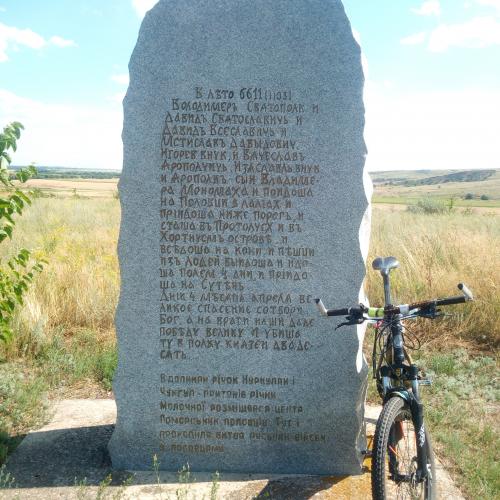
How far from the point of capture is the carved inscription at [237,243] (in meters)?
3.22

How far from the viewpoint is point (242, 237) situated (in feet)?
10.7

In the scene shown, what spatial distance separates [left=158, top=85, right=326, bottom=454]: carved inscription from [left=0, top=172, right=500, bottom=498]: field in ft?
3.51

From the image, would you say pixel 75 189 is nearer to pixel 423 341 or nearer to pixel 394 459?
pixel 423 341

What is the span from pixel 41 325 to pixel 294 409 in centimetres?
315

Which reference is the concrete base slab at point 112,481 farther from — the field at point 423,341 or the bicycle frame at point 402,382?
the bicycle frame at point 402,382

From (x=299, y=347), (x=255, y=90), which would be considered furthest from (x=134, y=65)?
(x=299, y=347)

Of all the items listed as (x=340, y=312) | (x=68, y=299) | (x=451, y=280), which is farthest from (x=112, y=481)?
(x=451, y=280)

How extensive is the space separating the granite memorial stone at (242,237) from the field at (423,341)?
2.98 ft

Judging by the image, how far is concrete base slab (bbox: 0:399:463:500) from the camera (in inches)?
119

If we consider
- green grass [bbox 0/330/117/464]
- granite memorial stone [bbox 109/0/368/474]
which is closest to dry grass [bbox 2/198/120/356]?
green grass [bbox 0/330/117/464]

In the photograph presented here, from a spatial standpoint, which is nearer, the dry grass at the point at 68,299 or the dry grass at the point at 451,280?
the dry grass at the point at 68,299

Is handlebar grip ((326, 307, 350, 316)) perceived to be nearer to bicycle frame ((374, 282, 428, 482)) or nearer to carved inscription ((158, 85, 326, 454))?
bicycle frame ((374, 282, 428, 482))

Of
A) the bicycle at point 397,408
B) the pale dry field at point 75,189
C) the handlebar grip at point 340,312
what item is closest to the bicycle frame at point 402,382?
the bicycle at point 397,408

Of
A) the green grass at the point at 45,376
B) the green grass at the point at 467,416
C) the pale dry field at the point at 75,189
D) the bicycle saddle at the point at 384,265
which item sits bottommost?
the green grass at the point at 467,416
